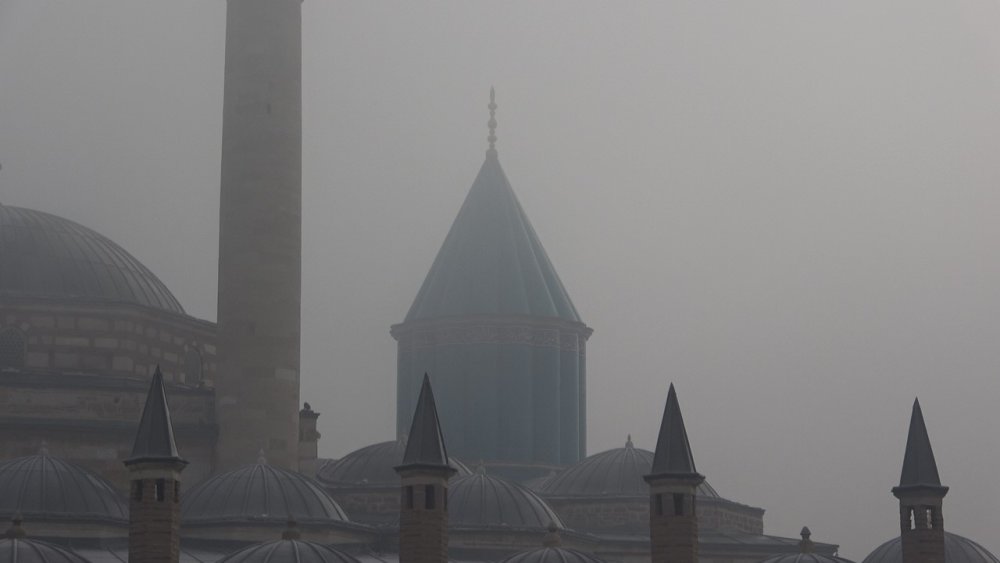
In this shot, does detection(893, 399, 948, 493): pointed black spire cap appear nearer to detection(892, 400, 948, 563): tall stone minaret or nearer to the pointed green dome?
detection(892, 400, 948, 563): tall stone minaret

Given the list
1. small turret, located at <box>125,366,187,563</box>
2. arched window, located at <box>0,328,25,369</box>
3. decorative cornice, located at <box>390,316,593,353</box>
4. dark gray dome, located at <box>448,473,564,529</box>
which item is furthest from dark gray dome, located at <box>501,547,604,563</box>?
decorative cornice, located at <box>390,316,593,353</box>

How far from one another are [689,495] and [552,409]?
23.7 metres

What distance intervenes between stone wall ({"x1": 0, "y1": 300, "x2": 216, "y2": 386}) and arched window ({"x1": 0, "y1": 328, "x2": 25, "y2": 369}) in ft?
0.31

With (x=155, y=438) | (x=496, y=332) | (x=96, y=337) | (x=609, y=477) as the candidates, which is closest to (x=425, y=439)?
(x=155, y=438)

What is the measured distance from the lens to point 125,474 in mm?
38312

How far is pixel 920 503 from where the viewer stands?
32.5 m

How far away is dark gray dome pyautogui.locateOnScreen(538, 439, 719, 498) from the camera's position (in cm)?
4494

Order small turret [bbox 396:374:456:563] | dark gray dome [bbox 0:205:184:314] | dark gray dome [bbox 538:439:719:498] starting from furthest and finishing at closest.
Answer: dark gray dome [bbox 538:439:719:498]
dark gray dome [bbox 0:205:184:314]
small turret [bbox 396:374:456:563]

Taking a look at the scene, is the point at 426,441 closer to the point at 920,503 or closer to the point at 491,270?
the point at 920,503

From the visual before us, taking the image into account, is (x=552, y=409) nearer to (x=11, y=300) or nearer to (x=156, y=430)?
(x=11, y=300)

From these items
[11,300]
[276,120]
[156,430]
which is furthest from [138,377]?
[156,430]

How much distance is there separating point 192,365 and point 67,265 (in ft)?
10.1

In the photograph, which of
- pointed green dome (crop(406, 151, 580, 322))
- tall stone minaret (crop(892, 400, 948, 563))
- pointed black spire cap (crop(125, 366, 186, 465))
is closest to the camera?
pointed black spire cap (crop(125, 366, 186, 465))

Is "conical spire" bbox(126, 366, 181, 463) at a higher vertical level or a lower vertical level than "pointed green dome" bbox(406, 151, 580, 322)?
lower
